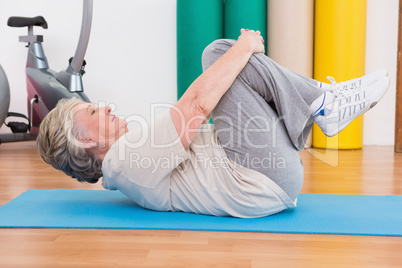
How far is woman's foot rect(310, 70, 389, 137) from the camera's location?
1786 millimetres

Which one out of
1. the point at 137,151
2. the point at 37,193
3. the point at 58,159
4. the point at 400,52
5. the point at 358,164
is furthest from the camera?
the point at 400,52

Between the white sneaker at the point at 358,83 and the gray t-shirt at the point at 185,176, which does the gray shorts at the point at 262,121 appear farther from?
the white sneaker at the point at 358,83

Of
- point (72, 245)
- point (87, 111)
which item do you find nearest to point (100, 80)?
point (87, 111)

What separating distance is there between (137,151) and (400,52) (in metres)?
2.46

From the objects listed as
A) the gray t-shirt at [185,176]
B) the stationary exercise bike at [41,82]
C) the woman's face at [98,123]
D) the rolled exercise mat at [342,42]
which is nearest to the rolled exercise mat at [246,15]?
the rolled exercise mat at [342,42]

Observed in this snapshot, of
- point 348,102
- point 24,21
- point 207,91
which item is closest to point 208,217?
point 207,91

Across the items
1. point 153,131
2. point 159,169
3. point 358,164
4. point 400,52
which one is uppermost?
point 400,52

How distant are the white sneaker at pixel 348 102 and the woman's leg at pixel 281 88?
0.08 m

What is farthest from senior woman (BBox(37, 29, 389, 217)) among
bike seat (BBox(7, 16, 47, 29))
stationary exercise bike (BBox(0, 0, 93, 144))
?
bike seat (BBox(7, 16, 47, 29))

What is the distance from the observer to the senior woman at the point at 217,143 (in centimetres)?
156

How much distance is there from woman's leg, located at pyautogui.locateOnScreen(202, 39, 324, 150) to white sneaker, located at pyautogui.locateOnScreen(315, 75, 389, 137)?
8 centimetres

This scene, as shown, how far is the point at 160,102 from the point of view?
13.1 ft

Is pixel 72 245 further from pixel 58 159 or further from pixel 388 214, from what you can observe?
pixel 388 214

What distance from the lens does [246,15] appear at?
11.6 feet
